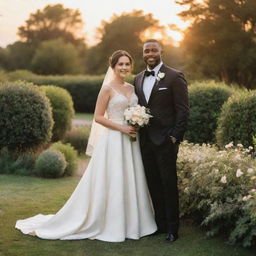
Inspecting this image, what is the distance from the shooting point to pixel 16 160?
11188 mm

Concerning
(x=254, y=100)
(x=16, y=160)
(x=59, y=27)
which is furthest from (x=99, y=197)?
(x=59, y=27)

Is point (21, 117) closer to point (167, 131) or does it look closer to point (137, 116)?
point (137, 116)

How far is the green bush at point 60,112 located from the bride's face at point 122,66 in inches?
351

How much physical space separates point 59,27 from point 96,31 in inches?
455

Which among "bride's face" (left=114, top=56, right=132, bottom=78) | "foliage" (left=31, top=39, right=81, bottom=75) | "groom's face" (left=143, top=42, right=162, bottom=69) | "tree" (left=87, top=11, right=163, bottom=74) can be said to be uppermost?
"tree" (left=87, top=11, right=163, bottom=74)

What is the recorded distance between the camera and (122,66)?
6.09m

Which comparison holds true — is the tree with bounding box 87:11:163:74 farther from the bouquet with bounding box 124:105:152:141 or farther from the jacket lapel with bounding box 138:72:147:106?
the bouquet with bounding box 124:105:152:141

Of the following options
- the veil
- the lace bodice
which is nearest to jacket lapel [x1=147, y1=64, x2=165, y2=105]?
the lace bodice

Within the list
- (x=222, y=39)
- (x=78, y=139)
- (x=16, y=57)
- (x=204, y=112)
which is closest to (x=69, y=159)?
(x=204, y=112)

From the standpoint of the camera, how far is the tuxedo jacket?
5602mm

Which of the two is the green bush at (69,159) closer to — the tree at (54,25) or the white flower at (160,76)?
the white flower at (160,76)

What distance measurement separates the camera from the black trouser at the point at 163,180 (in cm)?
574

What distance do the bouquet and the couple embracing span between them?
0.17 m

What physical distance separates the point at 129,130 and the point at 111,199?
35.0 inches
